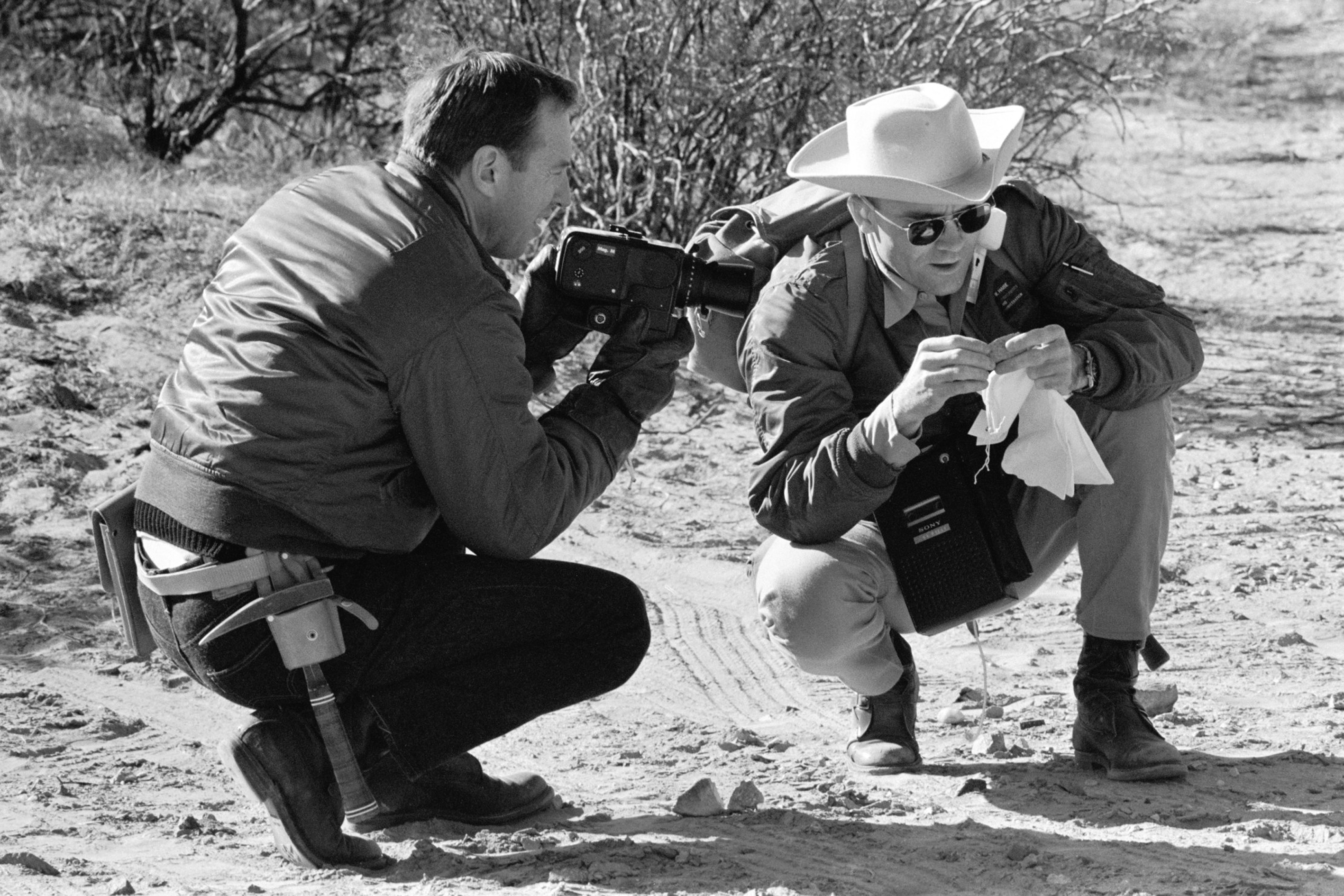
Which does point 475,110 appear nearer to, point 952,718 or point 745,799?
point 745,799

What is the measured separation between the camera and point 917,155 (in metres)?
3.12

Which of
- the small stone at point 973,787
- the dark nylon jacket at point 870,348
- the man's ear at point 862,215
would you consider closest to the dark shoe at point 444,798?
the dark nylon jacket at point 870,348

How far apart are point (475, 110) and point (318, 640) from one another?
100cm

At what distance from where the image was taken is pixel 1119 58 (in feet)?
23.3

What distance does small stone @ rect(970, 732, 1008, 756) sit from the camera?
3494 mm

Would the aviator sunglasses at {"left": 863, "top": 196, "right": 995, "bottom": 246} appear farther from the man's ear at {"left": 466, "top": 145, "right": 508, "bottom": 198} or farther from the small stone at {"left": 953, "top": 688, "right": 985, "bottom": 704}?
the small stone at {"left": 953, "top": 688, "right": 985, "bottom": 704}

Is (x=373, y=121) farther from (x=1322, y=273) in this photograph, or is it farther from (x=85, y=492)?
(x=1322, y=273)

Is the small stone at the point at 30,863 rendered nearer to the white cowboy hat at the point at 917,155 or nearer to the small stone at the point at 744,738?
the small stone at the point at 744,738

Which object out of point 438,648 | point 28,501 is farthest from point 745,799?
point 28,501

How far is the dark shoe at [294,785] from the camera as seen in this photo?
9.21 feet

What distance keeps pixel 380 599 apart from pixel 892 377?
1152 millimetres

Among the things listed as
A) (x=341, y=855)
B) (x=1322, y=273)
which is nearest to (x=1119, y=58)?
(x=1322, y=273)

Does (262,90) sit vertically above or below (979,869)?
above

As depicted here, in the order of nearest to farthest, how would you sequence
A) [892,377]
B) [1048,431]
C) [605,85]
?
1. [1048,431]
2. [892,377]
3. [605,85]
